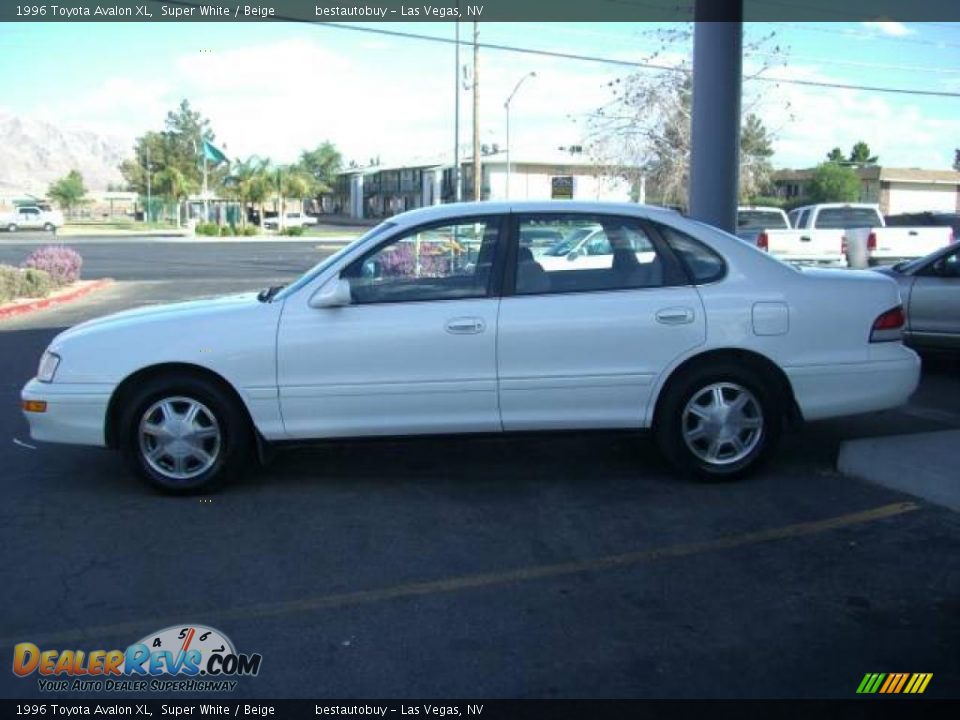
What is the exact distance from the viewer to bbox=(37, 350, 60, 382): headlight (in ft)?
17.8

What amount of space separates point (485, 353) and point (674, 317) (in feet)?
3.65

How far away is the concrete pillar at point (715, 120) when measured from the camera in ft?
29.5

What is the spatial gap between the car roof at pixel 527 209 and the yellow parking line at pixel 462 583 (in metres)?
2.01

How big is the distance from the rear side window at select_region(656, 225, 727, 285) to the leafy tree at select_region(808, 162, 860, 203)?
183 ft

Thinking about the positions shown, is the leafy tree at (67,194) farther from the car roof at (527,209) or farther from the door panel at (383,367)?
the door panel at (383,367)

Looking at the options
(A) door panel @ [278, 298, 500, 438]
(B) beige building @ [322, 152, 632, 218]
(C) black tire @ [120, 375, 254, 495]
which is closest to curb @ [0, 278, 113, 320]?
(C) black tire @ [120, 375, 254, 495]

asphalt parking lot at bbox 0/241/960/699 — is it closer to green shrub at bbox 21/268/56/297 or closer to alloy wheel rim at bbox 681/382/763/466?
alloy wheel rim at bbox 681/382/763/466

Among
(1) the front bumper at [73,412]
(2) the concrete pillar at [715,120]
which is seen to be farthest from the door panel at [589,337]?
(2) the concrete pillar at [715,120]

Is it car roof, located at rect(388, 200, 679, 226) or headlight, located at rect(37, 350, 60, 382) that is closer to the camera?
headlight, located at rect(37, 350, 60, 382)

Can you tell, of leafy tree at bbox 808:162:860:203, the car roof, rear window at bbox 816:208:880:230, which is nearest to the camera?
the car roof

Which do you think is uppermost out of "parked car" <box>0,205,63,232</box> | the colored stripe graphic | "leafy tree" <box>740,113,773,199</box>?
"leafy tree" <box>740,113,773,199</box>

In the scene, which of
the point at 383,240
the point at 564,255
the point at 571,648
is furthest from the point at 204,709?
the point at 564,255

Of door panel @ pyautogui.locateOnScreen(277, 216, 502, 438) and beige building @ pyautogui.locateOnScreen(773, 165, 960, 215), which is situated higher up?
beige building @ pyautogui.locateOnScreen(773, 165, 960, 215)

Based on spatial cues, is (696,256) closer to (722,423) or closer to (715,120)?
(722,423)
